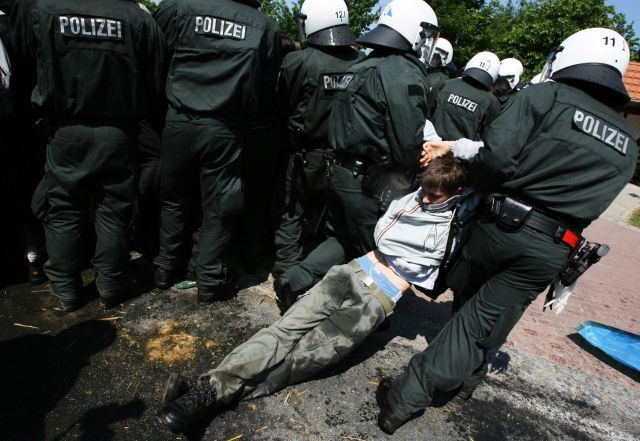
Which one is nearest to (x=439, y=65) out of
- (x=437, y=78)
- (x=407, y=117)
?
(x=437, y=78)

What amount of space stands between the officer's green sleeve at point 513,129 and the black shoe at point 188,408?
1.91 m

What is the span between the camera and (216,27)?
2773 millimetres

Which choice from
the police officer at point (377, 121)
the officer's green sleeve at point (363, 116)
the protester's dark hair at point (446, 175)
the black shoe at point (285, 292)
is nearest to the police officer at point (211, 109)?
the black shoe at point (285, 292)

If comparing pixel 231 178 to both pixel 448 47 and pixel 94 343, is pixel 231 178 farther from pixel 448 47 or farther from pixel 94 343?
pixel 448 47

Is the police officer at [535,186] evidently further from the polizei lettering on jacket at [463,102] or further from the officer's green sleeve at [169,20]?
the officer's green sleeve at [169,20]

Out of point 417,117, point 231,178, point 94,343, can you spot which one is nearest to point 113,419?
point 94,343

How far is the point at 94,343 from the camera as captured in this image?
8.59 ft

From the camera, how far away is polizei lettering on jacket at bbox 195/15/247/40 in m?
2.76

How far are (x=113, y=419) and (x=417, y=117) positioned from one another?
8.01 feet

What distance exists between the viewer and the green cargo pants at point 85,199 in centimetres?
268

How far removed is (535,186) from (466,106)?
8.23ft

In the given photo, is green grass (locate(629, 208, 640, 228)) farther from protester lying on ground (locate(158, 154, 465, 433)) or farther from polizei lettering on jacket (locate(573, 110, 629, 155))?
protester lying on ground (locate(158, 154, 465, 433))

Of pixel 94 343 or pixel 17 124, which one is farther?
pixel 17 124

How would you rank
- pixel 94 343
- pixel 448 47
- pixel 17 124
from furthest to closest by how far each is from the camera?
1. pixel 448 47
2. pixel 17 124
3. pixel 94 343
